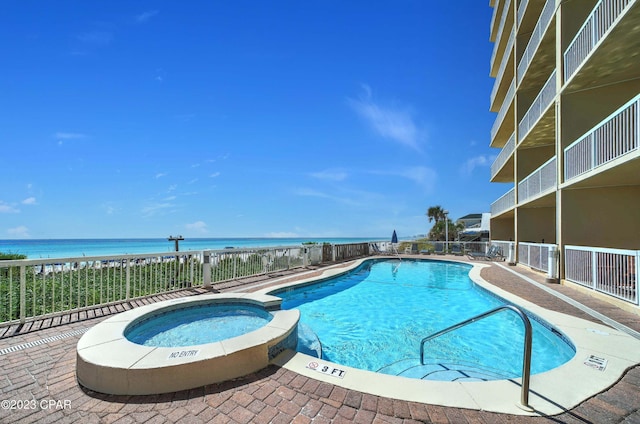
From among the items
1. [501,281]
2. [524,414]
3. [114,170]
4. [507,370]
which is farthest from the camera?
[114,170]

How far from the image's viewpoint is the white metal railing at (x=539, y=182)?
341 inches

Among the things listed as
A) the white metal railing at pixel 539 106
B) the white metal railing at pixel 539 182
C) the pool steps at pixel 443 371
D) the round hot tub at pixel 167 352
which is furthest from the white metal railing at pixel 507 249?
the round hot tub at pixel 167 352

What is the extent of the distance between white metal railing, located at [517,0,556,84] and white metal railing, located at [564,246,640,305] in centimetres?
756

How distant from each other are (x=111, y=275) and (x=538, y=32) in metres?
15.5

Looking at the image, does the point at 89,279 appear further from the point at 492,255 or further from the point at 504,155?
the point at 504,155

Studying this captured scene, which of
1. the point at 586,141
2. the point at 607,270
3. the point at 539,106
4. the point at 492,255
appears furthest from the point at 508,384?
the point at 492,255

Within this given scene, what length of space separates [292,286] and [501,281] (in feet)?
20.6

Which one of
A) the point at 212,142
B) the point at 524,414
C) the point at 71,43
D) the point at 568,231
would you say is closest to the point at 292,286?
the point at 524,414

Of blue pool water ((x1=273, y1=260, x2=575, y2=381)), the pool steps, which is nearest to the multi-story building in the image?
blue pool water ((x1=273, y1=260, x2=575, y2=381))

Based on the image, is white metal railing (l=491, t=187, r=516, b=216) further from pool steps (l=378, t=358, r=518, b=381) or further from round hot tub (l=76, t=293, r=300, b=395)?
round hot tub (l=76, t=293, r=300, b=395)

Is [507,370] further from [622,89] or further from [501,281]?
[622,89]

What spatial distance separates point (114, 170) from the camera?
27.9 meters

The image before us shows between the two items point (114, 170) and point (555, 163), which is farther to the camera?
point (114, 170)

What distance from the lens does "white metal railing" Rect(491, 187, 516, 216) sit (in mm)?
13409
